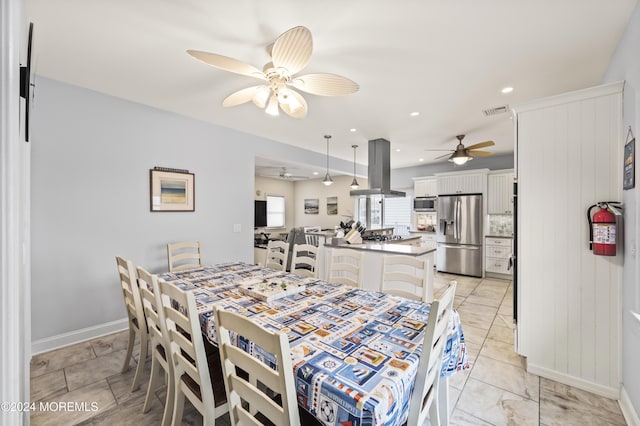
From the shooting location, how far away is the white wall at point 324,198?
796cm

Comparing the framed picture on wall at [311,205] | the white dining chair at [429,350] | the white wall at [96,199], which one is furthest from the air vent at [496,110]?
the framed picture on wall at [311,205]

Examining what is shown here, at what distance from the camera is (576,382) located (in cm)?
208

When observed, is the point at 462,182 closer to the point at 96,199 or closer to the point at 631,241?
the point at 631,241

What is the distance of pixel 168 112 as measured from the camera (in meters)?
3.40

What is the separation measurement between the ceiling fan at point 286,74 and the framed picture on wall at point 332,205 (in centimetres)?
586

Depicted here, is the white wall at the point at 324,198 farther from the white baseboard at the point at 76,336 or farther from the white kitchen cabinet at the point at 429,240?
the white baseboard at the point at 76,336

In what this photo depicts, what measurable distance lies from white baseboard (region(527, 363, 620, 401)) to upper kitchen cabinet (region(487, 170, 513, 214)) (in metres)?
3.95

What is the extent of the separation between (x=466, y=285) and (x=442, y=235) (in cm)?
129

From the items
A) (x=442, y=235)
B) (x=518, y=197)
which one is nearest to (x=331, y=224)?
(x=442, y=235)

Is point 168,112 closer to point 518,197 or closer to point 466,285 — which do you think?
point 518,197

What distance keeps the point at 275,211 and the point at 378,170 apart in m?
4.67

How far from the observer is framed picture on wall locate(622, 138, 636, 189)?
5.57 feet

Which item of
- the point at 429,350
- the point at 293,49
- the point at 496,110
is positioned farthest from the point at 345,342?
the point at 496,110

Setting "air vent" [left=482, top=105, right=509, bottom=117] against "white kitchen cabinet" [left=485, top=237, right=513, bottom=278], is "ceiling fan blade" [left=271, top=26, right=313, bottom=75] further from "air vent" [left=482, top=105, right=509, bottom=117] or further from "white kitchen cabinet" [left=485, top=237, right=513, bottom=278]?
"white kitchen cabinet" [left=485, top=237, right=513, bottom=278]
